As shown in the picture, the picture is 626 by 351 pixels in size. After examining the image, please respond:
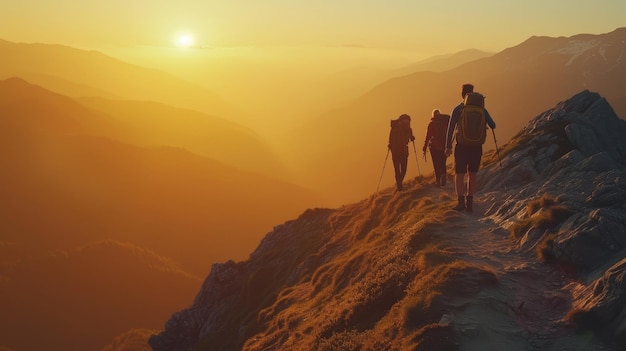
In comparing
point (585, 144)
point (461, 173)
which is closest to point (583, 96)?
point (585, 144)

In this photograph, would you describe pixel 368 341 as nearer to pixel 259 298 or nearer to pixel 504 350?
pixel 504 350

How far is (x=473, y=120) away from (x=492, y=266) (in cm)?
544

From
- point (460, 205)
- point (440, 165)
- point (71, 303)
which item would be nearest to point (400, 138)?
point (440, 165)

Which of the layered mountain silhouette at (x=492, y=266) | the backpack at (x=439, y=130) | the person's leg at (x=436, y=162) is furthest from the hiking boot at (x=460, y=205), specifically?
the person's leg at (x=436, y=162)

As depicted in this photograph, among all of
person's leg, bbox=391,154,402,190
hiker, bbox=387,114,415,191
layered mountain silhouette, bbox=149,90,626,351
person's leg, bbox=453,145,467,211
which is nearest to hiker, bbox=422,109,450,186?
hiker, bbox=387,114,415,191

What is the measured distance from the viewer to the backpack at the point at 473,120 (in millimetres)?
Answer: 16500

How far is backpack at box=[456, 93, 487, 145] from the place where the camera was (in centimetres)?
1650

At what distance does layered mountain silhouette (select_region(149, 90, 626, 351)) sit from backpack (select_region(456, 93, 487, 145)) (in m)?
2.88

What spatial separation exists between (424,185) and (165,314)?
17453 centimetres

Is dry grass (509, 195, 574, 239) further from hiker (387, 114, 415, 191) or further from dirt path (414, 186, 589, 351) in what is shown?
hiker (387, 114, 415, 191)

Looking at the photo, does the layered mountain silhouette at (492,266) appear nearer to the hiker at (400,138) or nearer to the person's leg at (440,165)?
the person's leg at (440,165)

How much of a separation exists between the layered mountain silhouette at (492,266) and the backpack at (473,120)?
2.88 metres

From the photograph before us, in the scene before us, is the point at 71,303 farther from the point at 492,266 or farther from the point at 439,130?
the point at 492,266

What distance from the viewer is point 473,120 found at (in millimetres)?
16531
